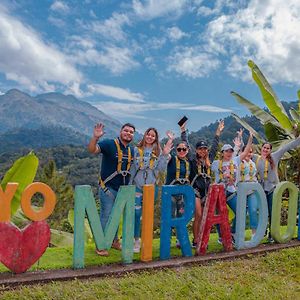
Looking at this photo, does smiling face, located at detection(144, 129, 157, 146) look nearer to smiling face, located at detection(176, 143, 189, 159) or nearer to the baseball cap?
smiling face, located at detection(176, 143, 189, 159)

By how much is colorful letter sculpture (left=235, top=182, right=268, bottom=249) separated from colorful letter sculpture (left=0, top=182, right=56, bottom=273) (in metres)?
2.63

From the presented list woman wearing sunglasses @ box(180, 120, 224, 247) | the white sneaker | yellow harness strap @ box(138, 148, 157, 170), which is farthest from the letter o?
woman wearing sunglasses @ box(180, 120, 224, 247)

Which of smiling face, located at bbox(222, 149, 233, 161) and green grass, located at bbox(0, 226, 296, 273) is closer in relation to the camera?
green grass, located at bbox(0, 226, 296, 273)

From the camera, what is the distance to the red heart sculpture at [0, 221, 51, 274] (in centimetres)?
430

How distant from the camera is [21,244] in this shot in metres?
4.39

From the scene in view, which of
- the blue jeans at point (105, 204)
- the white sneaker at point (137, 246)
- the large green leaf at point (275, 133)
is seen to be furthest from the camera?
the large green leaf at point (275, 133)

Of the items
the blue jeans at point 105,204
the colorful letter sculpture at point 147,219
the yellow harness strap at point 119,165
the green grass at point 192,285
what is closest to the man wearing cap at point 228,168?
the green grass at point 192,285

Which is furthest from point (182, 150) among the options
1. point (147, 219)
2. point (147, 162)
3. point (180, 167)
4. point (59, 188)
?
point (59, 188)

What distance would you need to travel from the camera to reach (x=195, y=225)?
18.7 ft

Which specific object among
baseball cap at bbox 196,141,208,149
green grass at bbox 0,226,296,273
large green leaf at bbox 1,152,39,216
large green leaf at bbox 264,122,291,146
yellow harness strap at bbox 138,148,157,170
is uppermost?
large green leaf at bbox 264,122,291,146

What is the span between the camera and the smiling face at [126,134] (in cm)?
496

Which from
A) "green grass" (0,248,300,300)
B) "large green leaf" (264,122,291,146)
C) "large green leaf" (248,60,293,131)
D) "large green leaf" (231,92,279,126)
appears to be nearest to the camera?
"green grass" (0,248,300,300)

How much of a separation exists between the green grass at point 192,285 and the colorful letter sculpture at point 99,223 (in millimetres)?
370

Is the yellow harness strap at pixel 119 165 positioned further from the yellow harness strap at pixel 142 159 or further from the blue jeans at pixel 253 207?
the blue jeans at pixel 253 207
